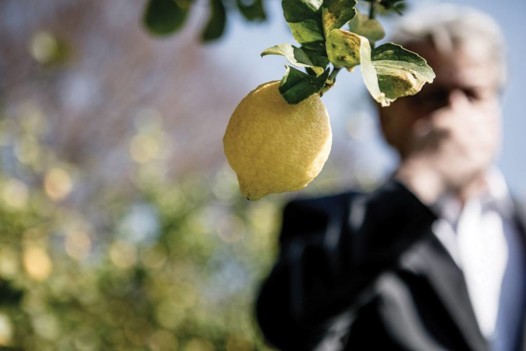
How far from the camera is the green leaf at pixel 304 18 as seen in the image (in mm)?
317

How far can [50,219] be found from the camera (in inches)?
67.5

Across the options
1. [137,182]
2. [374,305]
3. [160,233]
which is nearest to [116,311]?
[160,233]

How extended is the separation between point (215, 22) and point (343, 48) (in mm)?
462

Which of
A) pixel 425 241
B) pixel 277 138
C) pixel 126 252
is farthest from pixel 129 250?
pixel 277 138

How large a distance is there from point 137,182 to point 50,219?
51 cm

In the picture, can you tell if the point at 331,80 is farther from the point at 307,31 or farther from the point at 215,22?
the point at 215,22

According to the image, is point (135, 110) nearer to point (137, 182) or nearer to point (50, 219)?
point (137, 182)

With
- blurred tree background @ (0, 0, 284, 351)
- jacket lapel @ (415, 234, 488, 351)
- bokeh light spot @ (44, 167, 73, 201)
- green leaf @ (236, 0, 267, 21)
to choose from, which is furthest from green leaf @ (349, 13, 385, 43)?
bokeh light spot @ (44, 167, 73, 201)

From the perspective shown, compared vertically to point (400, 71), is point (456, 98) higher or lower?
lower

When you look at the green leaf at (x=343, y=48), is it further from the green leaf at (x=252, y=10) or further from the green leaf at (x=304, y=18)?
the green leaf at (x=252, y=10)

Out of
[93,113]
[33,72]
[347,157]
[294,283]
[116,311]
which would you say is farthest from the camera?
[347,157]

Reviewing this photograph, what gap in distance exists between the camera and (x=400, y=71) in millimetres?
304

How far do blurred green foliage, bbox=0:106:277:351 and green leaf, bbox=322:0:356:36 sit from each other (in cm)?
103

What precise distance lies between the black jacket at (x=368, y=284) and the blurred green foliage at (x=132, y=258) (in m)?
0.52
